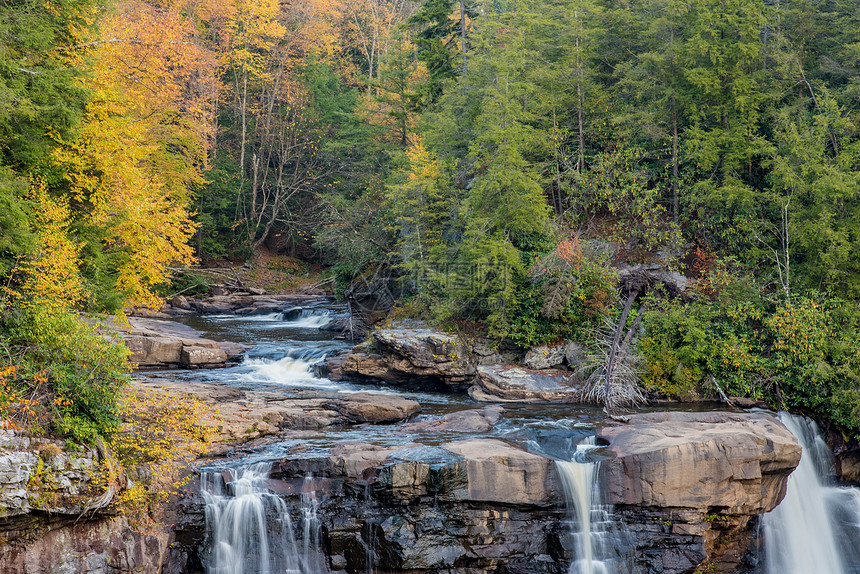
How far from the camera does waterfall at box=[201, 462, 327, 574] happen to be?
1086cm

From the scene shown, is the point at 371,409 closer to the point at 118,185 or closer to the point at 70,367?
the point at 70,367

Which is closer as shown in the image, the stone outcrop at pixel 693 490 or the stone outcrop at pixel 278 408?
the stone outcrop at pixel 693 490

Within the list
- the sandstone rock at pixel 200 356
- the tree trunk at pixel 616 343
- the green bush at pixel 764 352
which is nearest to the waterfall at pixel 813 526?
the green bush at pixel 764 352

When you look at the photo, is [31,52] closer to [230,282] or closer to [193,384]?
[193,384]

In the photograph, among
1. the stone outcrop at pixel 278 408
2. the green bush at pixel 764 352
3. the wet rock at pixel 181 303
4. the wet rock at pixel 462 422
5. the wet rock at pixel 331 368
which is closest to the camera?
the stone outcrop at pixel 278 408

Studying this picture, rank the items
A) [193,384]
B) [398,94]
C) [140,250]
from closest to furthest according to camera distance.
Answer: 1. [193,384]
2. [140,250]
3. [398,94]

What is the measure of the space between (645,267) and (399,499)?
11607 mm

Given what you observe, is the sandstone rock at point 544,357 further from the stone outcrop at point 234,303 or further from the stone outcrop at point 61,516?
the stone outcrop at point 234,303

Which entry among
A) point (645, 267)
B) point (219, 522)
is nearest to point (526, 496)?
point (219, 522)

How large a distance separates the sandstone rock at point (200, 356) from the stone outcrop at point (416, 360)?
13.6 feet

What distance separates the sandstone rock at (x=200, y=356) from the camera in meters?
19.0

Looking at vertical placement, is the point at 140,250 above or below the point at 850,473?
above

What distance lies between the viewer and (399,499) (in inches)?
443

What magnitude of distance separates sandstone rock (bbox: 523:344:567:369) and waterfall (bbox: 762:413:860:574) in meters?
6.30
